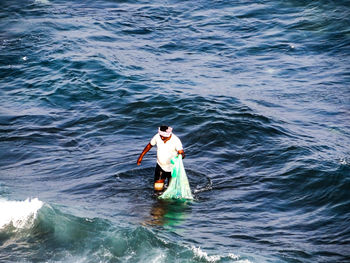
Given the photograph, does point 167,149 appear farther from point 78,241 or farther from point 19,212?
point 19,212

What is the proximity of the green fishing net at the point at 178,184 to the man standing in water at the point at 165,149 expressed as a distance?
17cm

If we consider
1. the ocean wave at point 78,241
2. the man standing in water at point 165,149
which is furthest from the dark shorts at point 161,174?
the ocean wave at point 78,241

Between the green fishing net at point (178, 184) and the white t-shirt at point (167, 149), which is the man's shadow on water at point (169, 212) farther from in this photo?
the white t-shirt at point (167, 149)

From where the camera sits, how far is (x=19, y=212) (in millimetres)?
11961

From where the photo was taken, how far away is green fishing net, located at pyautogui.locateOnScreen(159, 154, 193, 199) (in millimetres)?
12531

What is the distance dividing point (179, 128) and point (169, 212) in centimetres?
574

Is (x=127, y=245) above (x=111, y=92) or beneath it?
above

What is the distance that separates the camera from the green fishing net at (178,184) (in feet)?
41.1

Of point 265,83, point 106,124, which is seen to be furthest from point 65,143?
point 265,83

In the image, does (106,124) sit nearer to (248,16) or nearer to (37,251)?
(37,251)

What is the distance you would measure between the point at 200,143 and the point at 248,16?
50.2ft

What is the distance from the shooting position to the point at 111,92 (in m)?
20.8

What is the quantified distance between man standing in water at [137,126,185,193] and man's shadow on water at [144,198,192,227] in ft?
1.97

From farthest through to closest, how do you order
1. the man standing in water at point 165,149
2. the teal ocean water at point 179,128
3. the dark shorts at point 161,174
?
1. the dark shorts at point 161,174
2. the man standing in water at point 165,149
3. the teal ocean water at point 179,128
